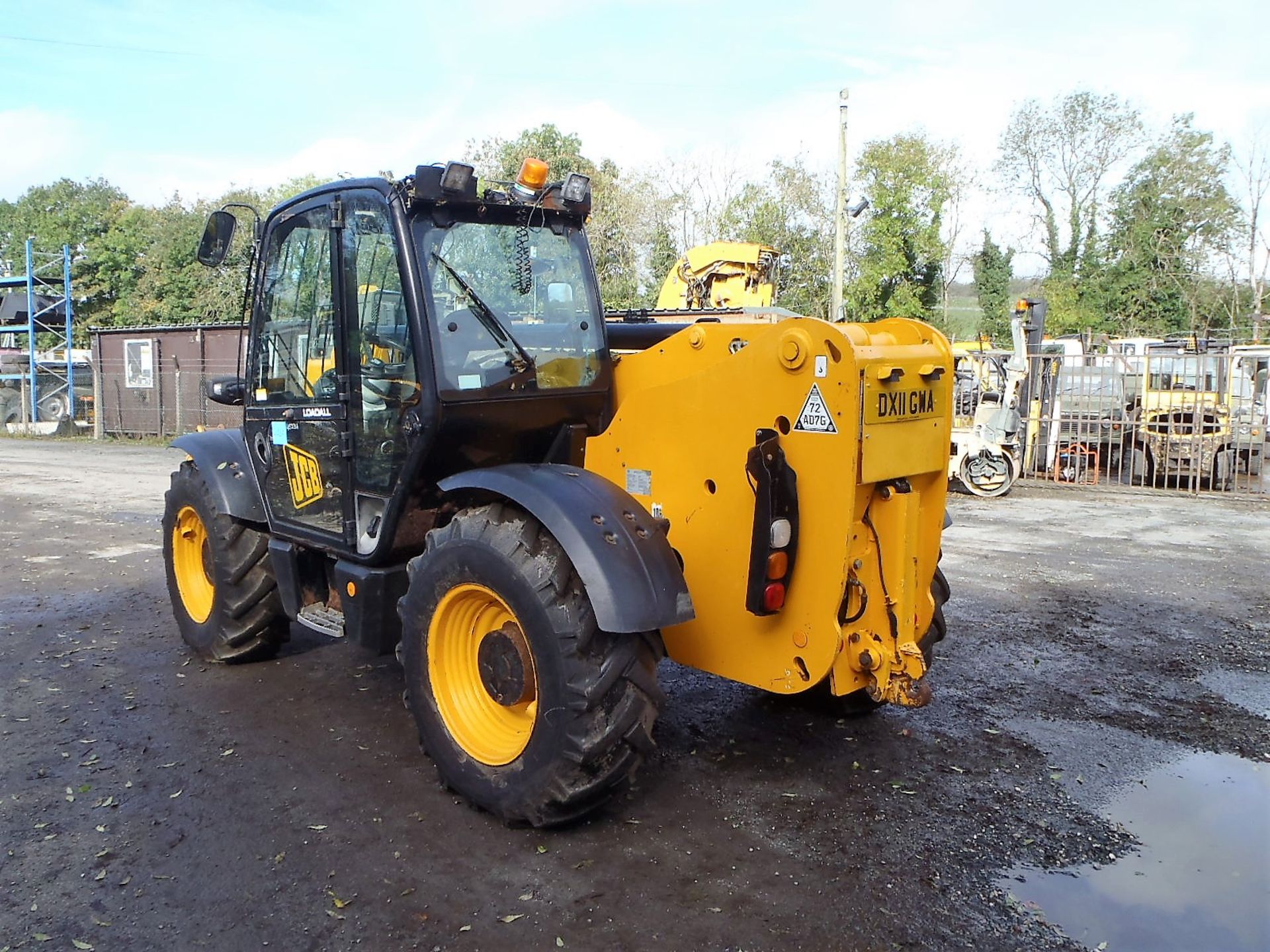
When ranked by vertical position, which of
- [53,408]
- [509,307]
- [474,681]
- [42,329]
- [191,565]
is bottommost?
[474,681]

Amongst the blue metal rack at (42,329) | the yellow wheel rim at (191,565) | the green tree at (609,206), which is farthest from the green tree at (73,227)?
the yellow wheel rim at (191,565)

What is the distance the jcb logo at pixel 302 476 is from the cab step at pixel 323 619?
0.51 m

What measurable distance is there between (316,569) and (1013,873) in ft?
11.4

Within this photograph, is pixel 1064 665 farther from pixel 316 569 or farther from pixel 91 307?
pixel 91 307

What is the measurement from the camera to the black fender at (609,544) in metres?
3.48

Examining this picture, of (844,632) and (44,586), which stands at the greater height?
(844,632)

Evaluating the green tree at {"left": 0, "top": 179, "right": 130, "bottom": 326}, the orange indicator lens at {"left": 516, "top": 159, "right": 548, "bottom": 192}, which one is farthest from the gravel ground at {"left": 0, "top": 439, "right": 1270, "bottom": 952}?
the green tree at {"left": 0, "top": 179, "right": 130, "bottom": 326}

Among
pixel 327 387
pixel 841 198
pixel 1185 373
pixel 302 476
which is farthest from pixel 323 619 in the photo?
pixel 841 198

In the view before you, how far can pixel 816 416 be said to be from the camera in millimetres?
3578

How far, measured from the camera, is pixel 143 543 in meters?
9.45

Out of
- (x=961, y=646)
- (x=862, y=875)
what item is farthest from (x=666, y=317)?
(x=862, y=875)

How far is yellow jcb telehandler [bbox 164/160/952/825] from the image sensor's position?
358cm

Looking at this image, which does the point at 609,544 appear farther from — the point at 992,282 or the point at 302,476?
the point at 992,282

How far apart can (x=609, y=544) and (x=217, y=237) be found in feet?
8.63
